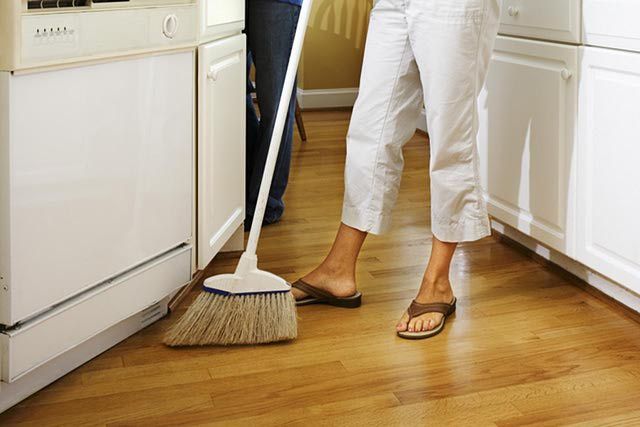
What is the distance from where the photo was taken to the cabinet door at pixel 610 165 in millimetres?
1766

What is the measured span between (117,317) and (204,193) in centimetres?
37

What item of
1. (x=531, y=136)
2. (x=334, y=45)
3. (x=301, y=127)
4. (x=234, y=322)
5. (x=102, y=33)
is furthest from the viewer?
(x=334, y=45)

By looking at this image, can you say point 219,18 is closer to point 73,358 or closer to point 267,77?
point 267,77

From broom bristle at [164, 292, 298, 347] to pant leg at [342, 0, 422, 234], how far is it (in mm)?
294

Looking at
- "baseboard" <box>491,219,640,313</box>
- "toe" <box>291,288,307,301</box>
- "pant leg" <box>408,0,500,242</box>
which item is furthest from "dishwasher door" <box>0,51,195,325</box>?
"baseboard" <box>491,219,640,313</box>

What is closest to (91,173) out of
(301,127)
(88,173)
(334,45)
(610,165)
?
(88,173)

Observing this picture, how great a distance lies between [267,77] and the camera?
245 cm

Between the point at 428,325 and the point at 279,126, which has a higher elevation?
the point at 279,126

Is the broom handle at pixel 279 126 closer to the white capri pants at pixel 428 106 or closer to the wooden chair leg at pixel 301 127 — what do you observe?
the white capri pants at pixel 428 106

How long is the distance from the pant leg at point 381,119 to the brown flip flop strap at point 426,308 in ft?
0.58

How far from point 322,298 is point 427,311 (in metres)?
0.25

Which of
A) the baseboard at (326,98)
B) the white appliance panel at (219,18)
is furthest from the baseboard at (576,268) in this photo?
the baseboard at (326,98)

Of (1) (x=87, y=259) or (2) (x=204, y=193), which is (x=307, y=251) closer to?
(2) (x=204, y=193)

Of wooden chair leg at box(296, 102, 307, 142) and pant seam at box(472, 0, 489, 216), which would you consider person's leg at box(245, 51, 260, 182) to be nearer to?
pant seam at box(472, 0, 489, 216)
